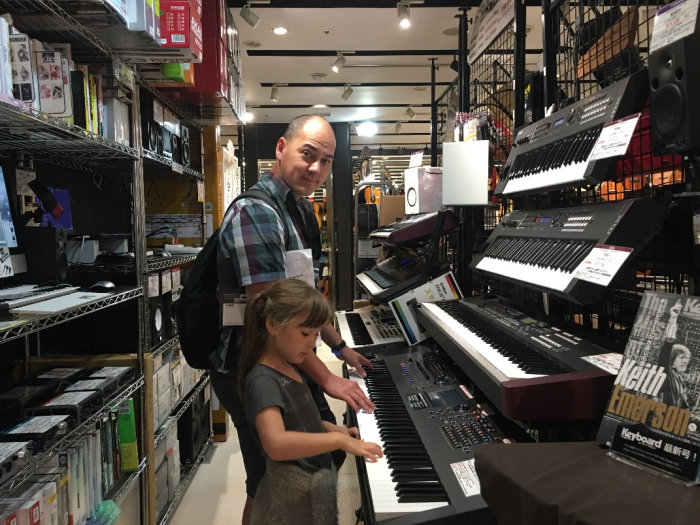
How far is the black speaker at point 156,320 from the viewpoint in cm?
245

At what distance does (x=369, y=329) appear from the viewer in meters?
3.11

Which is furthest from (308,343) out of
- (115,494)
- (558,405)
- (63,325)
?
(63,325)

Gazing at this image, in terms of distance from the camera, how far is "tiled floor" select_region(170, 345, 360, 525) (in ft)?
8.60

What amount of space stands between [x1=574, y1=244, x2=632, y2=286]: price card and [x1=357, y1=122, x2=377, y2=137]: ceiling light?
794 centimetres

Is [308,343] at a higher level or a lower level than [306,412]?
higher

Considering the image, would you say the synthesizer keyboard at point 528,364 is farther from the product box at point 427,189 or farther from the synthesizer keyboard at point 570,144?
the product box at point 427,189

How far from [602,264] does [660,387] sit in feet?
1.16

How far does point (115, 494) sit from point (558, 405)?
177 cm

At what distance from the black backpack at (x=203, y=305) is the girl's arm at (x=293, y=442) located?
535mm

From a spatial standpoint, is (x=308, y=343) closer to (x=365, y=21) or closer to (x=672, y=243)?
(x=672, y=243)

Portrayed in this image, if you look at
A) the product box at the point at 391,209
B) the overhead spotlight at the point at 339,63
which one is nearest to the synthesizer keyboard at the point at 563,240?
the product box at the point at 391,209

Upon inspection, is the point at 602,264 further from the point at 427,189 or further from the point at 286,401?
the point at 427,189

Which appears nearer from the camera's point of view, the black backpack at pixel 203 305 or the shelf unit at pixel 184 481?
the black backpack at pixel 203 305

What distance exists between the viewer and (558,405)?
Result: 1.19m
